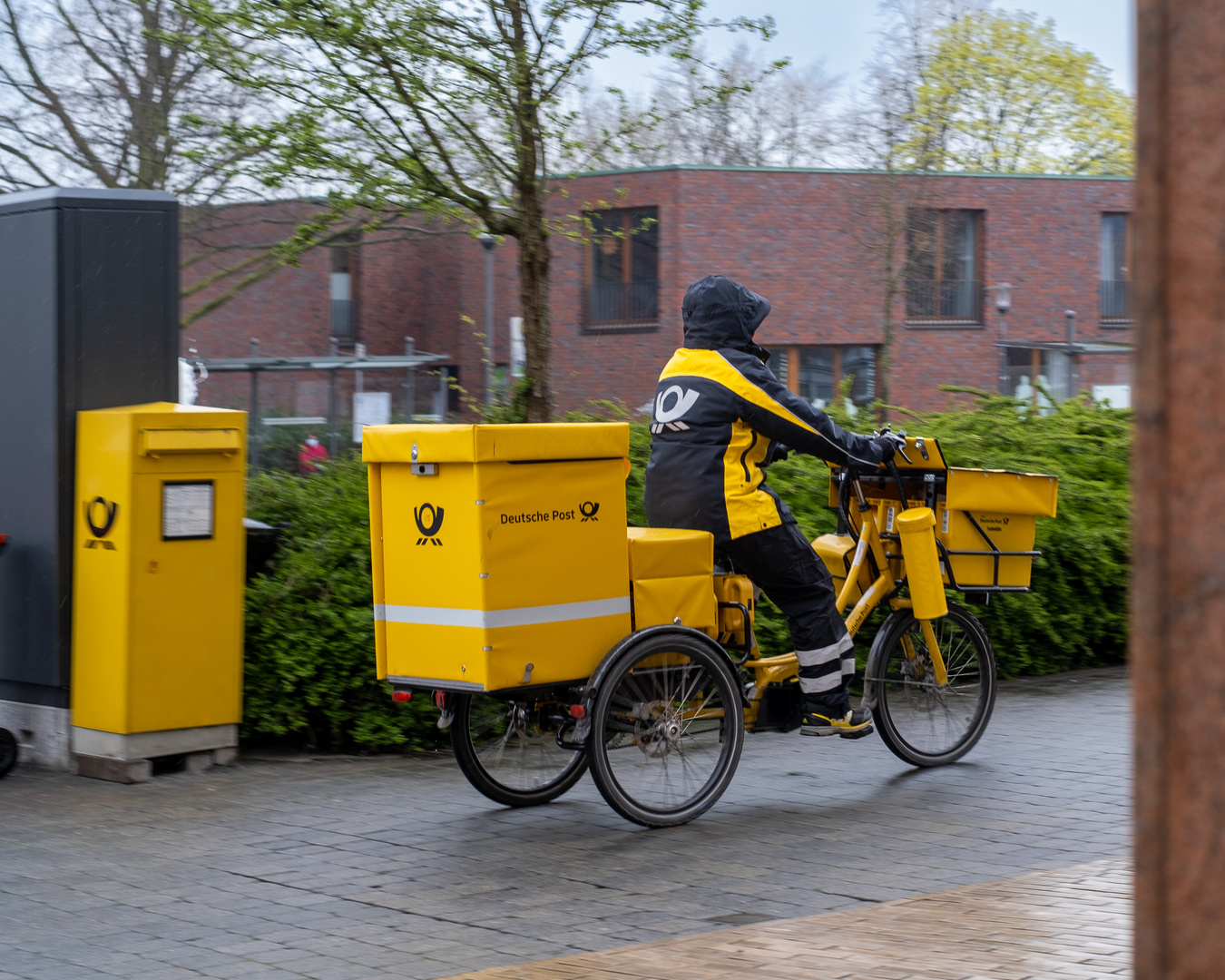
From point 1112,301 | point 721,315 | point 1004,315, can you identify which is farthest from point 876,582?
point 1112,301

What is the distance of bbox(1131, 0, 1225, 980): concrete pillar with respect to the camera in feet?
5.25

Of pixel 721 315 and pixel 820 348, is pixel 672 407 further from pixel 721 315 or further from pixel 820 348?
pixel 820 348

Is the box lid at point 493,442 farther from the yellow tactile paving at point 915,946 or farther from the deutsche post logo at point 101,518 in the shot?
the yellow tactile paving at point 915,946

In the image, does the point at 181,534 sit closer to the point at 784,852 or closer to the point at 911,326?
the point at 784,852

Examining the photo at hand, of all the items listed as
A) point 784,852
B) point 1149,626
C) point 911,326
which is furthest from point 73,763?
point 911,326

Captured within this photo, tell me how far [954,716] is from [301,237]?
532 centimetres

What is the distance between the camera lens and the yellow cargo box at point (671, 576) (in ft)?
19.2

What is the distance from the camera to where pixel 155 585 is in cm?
663

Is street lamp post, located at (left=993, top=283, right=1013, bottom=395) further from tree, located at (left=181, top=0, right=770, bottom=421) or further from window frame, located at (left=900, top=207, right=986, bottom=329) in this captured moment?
tree, located at (left=181, top=0, right=770, bottom=421)

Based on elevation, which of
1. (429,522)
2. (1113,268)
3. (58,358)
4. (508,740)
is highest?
(1113,268)

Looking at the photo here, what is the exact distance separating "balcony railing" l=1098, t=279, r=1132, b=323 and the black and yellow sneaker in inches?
1370

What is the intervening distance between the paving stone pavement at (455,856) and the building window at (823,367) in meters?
29.3

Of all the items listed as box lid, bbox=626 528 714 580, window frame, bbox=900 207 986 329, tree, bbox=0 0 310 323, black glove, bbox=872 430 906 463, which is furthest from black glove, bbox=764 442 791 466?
window frame, bbox=900 207 986 329

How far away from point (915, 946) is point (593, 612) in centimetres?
195
